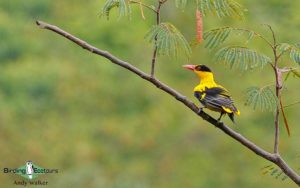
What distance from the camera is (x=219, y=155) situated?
12898 millimetres

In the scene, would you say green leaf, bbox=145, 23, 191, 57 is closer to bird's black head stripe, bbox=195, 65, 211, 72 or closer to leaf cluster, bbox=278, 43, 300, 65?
leaf cluster, bbox=278, 43, 300, 65

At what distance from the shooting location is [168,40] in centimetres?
189

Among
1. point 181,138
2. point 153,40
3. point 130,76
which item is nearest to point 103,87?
point 130,76

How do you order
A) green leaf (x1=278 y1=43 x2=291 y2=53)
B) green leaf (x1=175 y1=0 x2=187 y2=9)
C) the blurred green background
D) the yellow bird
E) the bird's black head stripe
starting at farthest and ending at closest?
the blurred green background, the bird's black head stripe, the yellow bird, green leaf (x1=278 y1=43 x2=291 y2=53), green leaf (x1=175 y1=0 x2=187 y2=9)

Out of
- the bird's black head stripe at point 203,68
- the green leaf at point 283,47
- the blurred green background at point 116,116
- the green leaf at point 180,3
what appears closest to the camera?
the green leaf at point 180,3

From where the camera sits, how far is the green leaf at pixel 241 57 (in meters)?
1.97

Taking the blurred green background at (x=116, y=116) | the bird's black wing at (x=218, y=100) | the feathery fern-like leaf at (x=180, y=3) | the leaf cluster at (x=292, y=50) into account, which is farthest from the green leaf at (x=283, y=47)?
the blurred green background at (x=116, y=116)

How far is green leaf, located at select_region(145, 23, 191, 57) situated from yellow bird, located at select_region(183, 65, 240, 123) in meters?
0.82

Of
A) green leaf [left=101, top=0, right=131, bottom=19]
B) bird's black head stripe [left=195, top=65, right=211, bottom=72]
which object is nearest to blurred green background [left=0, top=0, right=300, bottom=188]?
bird's black head stripe [left=195, top=65, right=211, bottom=72]

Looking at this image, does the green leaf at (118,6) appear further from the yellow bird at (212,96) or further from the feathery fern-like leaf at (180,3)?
the yellow bird at (212,96)

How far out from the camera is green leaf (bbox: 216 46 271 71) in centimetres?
197

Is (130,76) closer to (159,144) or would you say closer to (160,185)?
(159,144)

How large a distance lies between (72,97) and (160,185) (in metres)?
1.91

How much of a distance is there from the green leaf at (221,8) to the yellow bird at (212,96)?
2.72 feet
